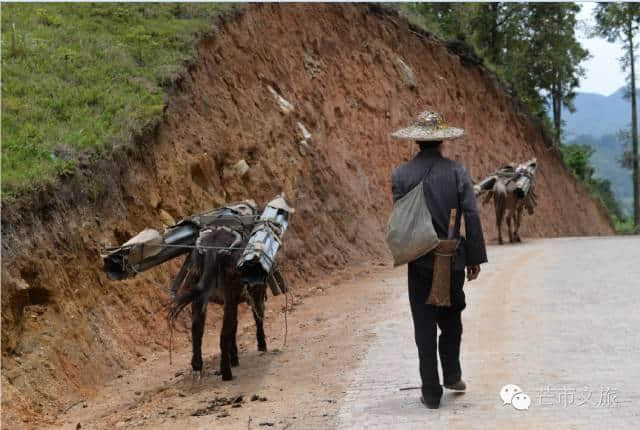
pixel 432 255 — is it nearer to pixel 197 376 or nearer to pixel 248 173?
pixel 197 376

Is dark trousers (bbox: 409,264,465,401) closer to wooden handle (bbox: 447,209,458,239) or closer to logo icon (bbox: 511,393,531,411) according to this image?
wooden handle (bbox: 447,209,458,239)

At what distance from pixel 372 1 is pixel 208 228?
64.8 feet

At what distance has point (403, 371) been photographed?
8.75 m

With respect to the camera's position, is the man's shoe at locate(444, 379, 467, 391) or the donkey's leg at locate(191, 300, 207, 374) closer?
the man's shoe at locate(444, 379, 467, 391)

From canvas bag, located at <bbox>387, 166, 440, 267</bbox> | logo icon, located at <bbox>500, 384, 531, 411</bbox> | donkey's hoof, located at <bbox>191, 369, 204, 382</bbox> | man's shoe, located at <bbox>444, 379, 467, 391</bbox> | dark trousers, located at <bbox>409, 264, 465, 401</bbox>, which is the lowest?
donkey's hoof, located at <bbox>191, 369, 204, 382</bbox>

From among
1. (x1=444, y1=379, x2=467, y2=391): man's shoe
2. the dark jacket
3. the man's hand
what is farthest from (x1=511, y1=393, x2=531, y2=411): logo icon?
the dark jacket

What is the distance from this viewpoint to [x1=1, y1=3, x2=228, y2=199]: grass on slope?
12.2 meters

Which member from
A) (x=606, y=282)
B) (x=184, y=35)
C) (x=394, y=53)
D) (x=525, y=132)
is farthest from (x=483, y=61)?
(x=606, y=282)

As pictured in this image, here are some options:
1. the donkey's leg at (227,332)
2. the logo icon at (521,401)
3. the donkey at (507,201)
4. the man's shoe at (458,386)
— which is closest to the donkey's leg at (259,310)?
the donkey's leg at (227,332)

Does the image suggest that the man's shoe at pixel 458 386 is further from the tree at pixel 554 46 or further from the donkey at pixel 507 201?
the tree at pixel 554 46

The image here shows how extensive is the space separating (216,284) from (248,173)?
7.54m

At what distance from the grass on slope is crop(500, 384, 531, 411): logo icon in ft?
22.7

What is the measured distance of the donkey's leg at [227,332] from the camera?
966cm

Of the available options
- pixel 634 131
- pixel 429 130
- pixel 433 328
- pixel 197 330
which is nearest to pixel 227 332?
pixel 197 330
